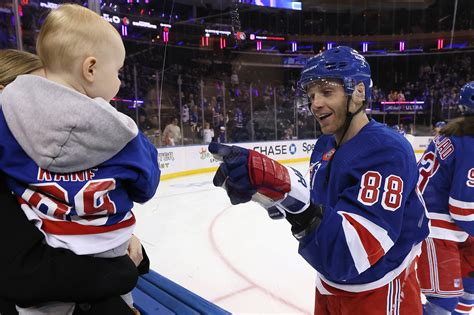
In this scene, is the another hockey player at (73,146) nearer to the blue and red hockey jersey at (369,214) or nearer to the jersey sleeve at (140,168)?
the jersey sleeve at (140,168)

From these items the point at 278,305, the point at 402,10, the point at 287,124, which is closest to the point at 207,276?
the point at 278,305

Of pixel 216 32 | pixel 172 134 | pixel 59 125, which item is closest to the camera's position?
pixel 59 125

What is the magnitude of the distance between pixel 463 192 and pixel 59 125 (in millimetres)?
1504

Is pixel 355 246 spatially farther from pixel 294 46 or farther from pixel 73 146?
pixel 294 46

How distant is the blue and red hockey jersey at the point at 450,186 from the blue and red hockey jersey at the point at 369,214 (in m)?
0.59

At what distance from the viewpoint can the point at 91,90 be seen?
712mm

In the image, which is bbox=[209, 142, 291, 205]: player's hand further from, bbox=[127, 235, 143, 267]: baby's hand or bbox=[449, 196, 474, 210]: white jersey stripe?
bbox=[449, 196, 474, 210]: white jersey stripe

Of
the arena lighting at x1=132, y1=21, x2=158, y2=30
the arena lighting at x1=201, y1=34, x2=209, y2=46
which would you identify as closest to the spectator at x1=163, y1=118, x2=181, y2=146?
the arena lighting at x1=132, y1=21, x2=158, y2=30

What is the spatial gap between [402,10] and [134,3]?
12.6 metres

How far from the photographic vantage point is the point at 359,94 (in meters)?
1.03

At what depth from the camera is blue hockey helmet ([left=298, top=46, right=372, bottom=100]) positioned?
99cm

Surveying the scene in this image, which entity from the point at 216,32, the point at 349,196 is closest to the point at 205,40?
the point at 216,32

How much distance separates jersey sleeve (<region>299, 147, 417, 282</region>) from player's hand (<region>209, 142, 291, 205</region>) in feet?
0.51

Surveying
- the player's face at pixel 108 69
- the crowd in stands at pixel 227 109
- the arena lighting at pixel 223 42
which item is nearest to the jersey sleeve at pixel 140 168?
the player's face at pixel 108 69
